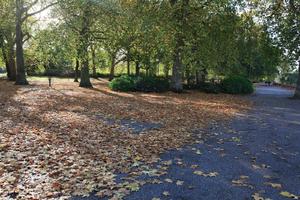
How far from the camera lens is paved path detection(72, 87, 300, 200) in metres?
5.44

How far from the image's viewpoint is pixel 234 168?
679 centimetres

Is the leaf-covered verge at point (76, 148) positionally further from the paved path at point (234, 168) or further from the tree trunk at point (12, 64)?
the tree trunk at point (12, 64)

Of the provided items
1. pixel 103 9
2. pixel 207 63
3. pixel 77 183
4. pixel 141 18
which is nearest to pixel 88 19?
pixel 103 9

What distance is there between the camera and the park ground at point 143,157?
5.50 meters

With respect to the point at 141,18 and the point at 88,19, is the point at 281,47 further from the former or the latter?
the point at 88,19

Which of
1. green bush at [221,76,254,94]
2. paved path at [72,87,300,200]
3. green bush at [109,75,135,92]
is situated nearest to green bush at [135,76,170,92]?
green bush at [109,75,135,92]

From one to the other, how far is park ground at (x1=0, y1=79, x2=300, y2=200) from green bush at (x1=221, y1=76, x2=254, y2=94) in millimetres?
17114

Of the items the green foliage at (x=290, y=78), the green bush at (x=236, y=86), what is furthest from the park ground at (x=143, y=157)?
the green foliage at (x=290, y=78)

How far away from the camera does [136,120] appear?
12.4 m

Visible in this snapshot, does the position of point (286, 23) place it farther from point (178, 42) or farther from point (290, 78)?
point (290, 78)

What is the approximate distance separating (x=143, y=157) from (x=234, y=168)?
1.82 metres

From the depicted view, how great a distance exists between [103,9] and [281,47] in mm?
12502

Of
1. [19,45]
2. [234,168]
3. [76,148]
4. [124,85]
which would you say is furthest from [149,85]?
[234,168]

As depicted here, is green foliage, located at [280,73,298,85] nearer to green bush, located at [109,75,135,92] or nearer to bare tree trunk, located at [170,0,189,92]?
bare tree trunk, located at [170,0,189,92]
